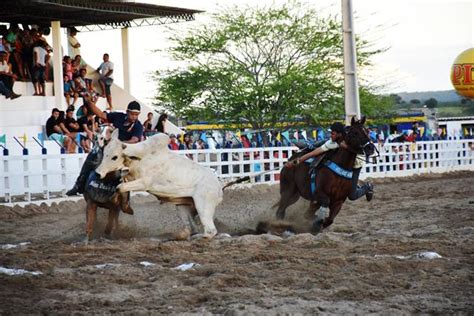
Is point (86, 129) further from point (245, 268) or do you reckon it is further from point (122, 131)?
point (245, 268)

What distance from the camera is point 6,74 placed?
79.6 feet

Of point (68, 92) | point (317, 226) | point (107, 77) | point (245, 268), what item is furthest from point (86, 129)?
point (245, 268)

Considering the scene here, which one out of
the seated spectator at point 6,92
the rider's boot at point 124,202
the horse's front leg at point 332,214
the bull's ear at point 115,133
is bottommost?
the horse's front leg at point 332,214

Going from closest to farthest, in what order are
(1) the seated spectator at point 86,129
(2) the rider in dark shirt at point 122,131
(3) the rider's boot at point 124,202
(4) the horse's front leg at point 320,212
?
1. (2) the rider in dark shirt at point 122,131
2. (3) the rider's boot at point 124,202
3. (4) the horse's front leg at point 320,212
4. (1) the seated spectator at point 86,129

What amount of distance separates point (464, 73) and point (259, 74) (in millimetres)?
9346

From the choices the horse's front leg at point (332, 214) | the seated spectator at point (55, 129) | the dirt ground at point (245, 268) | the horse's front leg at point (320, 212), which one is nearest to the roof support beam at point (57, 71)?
the seated spectator at point (55, 129)

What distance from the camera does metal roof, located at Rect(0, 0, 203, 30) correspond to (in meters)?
26.9

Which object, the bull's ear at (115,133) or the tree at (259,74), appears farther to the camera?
the tree at (259,74)

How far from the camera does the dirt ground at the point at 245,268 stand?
7.91 metres

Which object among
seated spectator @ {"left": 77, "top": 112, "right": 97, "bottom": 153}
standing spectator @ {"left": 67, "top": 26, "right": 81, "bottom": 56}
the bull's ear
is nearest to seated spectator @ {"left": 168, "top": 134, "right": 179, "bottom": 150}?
seated spectator @ {"left": 77, "top": 112, "right": 97, "bottom": 153}

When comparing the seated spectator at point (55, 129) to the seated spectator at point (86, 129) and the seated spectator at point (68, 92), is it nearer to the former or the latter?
the seated spectator at point (86, 129)

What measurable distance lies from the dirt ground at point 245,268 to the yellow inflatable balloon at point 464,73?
25111 millimetres

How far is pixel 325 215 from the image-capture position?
539 inches

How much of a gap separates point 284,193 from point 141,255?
434cm
